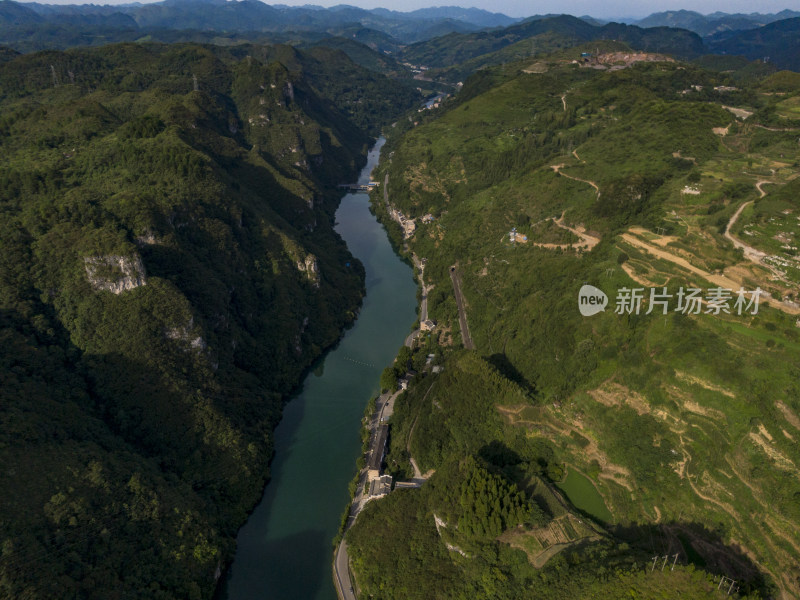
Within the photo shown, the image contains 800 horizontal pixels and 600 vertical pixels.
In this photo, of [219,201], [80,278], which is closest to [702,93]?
[219,201]

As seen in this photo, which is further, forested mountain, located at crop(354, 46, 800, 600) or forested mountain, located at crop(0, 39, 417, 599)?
forested mountain, located at crop(0, 39, 417, 599)

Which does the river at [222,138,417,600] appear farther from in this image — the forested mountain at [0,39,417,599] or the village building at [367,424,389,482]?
the village building at [367,424,389,482]

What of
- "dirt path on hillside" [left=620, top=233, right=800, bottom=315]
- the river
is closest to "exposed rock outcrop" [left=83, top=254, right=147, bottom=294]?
the river

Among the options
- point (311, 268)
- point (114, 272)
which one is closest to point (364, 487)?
point (114, 272)

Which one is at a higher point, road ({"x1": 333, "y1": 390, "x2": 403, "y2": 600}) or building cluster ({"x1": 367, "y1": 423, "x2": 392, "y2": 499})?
building cluster ({"x1": 367, "y1": 423, "x2": 392, "y2": 499})

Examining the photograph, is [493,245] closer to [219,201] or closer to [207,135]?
[219,201]

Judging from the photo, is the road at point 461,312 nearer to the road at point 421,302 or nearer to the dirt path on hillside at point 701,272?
the road at point 421,302
